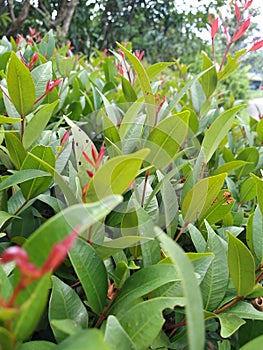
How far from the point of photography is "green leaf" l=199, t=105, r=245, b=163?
2.63ft

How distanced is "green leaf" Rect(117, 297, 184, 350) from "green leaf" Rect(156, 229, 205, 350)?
9 centimetres

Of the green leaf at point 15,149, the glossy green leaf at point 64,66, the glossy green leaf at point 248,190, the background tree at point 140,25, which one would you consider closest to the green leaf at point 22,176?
the green leaf at point 15,149

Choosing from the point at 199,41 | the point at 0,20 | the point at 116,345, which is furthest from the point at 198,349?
the point at 199,41

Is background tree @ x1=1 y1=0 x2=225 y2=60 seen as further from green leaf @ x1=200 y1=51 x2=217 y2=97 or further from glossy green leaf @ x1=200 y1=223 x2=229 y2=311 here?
glossy green leaf @ x1=200 y1=223 x2=229 y2=311

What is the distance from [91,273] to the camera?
1.84 ft

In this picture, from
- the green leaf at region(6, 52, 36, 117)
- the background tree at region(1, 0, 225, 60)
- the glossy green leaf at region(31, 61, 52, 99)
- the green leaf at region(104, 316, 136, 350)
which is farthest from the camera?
the background tree at region(1, 0, 225, 60)

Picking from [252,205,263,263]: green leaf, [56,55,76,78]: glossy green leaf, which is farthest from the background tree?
[252,205,263,263]: green leaf

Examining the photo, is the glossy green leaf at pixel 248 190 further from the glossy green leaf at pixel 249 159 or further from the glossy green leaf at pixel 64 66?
the glossy green leaf at pixel 64 66

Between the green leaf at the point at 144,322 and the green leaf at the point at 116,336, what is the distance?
0.03 meters

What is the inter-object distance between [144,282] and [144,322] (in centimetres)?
9

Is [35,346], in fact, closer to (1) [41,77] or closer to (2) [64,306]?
(2) [64,306]

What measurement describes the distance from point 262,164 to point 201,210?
1.82 feet

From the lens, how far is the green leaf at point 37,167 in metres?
0.76

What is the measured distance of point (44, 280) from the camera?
33cm
